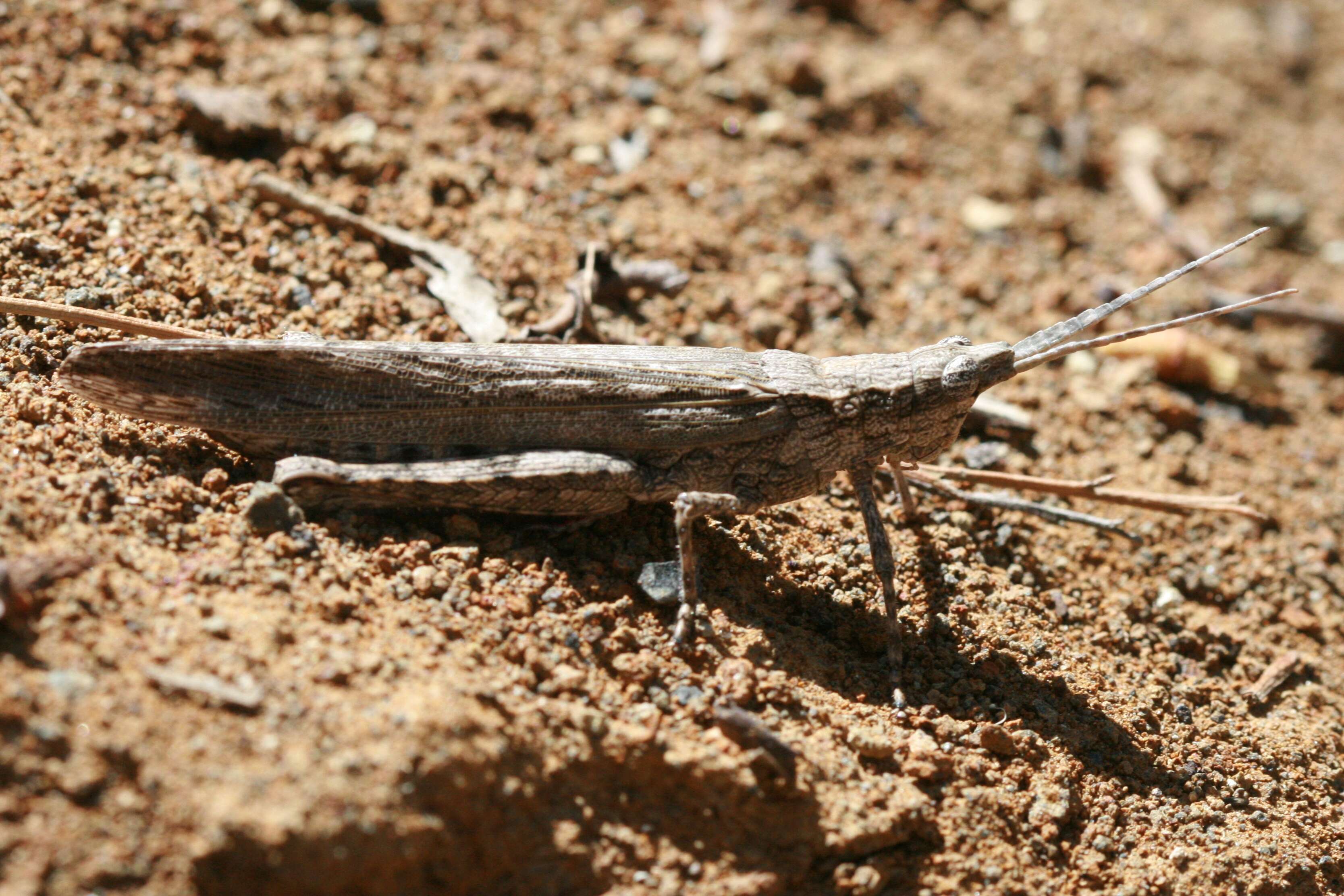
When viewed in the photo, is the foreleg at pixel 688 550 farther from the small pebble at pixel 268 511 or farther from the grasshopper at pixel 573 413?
the small pebble at pixel 268 511

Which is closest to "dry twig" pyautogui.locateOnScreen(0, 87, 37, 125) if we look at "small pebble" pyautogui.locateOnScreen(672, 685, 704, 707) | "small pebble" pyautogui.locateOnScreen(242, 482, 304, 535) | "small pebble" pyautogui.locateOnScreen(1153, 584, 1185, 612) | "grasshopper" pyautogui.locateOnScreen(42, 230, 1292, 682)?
"grasshopper" pyautogui.locateOnScreen(42, 230, 1292, 682)

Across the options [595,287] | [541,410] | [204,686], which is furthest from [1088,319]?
[204,686]

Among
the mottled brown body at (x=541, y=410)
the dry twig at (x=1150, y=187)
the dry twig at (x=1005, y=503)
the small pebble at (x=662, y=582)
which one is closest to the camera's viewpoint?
the mottled brown body at (x=541, y=410)

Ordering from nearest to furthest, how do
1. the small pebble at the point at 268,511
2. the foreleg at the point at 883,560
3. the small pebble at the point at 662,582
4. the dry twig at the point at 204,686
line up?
1. the dry twig at the point at 204,686
2. the small pebble at the point at 268,511
3. the small pebble at the point at 662,582
4. the foreleg at the point at 883,560

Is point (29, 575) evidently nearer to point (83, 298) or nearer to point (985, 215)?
point (83, 298)

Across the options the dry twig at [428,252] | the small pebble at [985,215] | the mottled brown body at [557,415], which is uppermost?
the small pebble at [985,215]

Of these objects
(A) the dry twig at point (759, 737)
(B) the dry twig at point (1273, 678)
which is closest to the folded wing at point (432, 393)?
(A) the dry twig at point (759, 737)

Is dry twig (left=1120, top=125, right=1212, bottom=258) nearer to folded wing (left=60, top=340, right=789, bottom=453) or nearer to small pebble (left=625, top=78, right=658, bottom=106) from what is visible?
small pebble (left=625, top=78, right=658, bottom=106)
